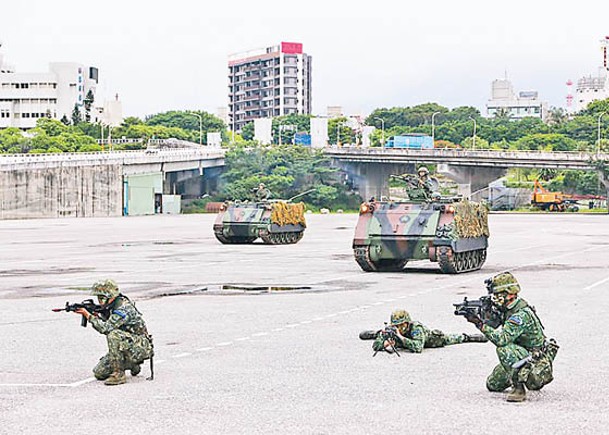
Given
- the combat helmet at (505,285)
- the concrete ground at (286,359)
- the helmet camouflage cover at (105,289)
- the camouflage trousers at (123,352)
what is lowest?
the concrete ground at (286,359)

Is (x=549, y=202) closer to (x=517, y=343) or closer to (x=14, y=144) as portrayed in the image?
(x=14, y=144)

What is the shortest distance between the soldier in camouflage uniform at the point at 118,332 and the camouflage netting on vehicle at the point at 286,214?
3331 cm

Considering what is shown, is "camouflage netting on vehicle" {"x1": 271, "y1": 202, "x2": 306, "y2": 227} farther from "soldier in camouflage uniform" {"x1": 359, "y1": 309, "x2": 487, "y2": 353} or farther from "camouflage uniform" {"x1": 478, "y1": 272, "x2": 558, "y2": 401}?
"camouflage uniform" {"x1": 478, "y1": 272, "x2": 558, "y2": 401}

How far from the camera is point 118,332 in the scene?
12.6 meters

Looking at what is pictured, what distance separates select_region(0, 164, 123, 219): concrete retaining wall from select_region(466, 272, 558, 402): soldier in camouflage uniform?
81716mm

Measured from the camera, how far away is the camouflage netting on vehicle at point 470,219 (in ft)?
99.5

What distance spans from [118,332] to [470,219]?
19.8 metres

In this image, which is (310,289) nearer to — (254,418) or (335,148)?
(254,418)

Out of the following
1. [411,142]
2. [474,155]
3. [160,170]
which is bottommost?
[160,170]

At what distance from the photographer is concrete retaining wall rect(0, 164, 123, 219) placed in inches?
3585

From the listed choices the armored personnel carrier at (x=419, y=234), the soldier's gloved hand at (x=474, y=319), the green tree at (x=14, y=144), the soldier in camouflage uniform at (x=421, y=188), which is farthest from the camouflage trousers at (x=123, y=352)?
the green tree at (x=14, y=144)

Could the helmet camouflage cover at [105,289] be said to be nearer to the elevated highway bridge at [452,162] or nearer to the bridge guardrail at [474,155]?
the elevated highway bridge at [452,162]

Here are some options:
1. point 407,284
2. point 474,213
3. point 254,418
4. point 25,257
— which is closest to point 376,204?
point 474,213

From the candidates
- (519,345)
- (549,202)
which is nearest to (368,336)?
(519,345)
